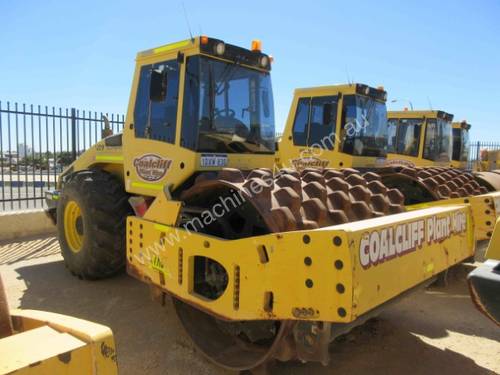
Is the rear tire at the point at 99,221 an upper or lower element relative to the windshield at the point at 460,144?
lower

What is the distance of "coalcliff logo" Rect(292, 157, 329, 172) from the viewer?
20.0 ft

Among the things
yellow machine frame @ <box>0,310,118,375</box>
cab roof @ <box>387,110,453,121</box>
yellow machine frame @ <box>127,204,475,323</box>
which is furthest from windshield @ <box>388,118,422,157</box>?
yellow machine frame @ <box>0,310,118,375</box>

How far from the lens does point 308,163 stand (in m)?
6.25

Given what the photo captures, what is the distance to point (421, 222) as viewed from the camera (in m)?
2.72

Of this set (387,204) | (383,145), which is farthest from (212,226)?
(383,145)

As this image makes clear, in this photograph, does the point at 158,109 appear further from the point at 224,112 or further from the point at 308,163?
the point at 308,163

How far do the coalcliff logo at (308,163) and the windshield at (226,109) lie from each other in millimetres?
2036

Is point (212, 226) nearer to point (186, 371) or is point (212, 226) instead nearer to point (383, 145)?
point (186, 371)

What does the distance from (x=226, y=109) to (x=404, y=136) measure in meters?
6.43

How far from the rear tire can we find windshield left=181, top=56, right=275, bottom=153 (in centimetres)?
140

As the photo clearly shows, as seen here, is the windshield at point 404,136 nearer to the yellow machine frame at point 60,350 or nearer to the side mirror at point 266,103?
the side mirror at point 266,103

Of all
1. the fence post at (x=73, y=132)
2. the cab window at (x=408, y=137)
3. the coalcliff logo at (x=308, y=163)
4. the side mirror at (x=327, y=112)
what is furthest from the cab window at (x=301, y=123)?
the fence post at (x=73, y=132)

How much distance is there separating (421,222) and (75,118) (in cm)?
715

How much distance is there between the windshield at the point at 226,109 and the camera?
357 centimetres
